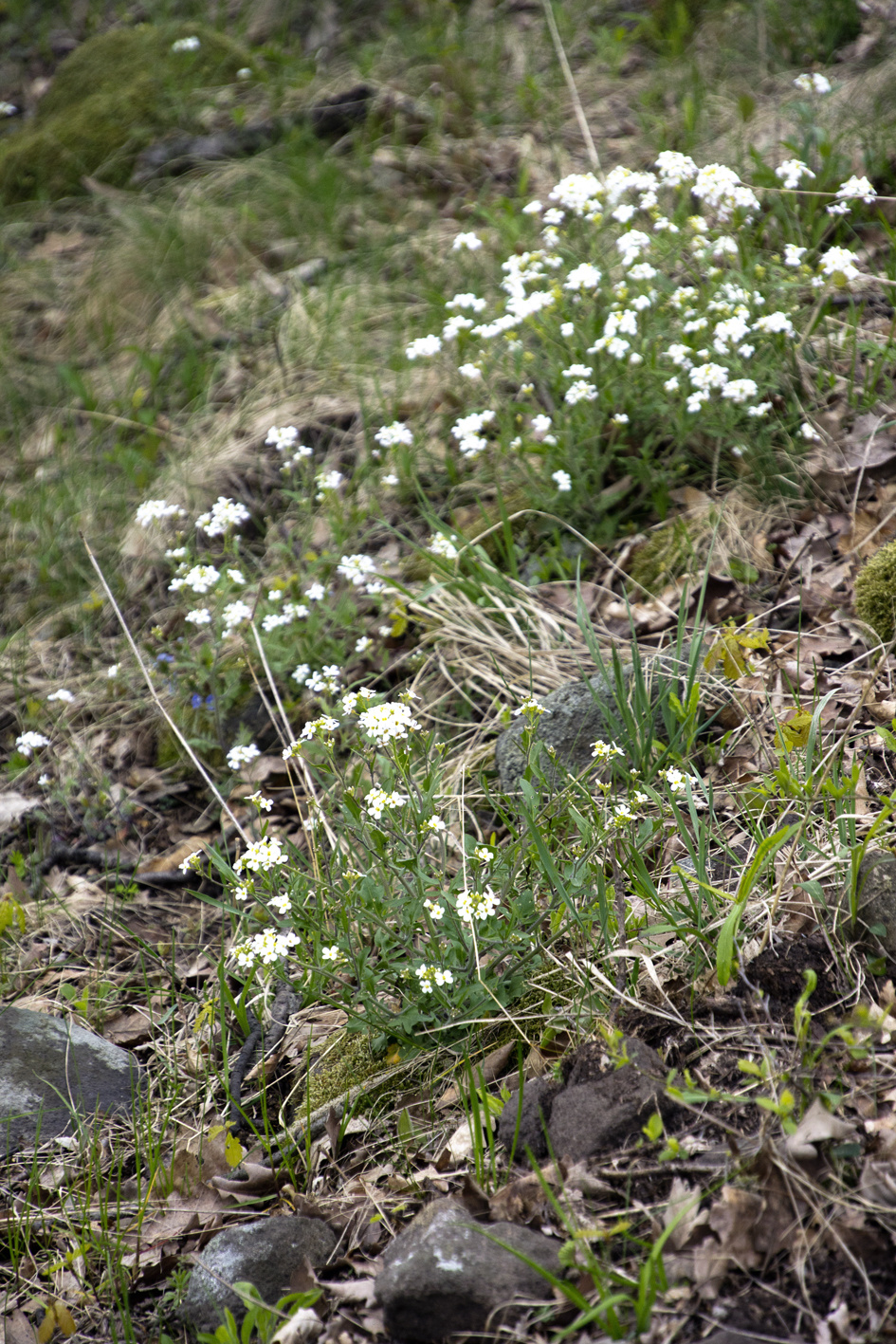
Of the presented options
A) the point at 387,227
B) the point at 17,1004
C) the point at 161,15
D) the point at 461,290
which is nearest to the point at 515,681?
the point at 17,1004

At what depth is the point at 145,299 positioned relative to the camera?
5738 millimetres

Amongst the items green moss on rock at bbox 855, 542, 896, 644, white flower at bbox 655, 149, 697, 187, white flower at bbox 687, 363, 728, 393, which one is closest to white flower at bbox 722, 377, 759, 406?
white flower at bbox 687, 363, 728, 393

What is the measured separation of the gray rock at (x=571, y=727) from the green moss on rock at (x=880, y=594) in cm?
61

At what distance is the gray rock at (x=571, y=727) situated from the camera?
270cm

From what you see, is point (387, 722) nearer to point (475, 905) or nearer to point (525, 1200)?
point (475, 905)

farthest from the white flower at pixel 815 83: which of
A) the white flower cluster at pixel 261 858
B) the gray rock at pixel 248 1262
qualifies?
the gray rock at pixel 248 1262

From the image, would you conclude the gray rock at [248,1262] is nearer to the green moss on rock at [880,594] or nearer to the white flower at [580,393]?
the green moss on rock at [880,594]

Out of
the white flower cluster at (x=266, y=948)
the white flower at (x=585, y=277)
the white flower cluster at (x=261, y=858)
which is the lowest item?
the white flower cluster at (x=266, y=948)

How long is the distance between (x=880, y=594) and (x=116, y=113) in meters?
6.97

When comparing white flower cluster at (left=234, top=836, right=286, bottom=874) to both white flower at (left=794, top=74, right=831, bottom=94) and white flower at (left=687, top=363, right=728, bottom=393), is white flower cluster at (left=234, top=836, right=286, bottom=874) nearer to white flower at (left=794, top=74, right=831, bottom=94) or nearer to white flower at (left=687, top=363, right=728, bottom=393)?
white flower at (left=687, top=363, right=728, bottom=393)

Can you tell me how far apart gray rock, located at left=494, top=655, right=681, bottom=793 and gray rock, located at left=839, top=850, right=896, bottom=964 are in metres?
0.82

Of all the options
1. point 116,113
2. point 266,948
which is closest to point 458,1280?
point 266,948

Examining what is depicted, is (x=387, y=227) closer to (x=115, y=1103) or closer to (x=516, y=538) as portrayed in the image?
(x=516, y=538)

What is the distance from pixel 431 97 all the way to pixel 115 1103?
20.9 ft
